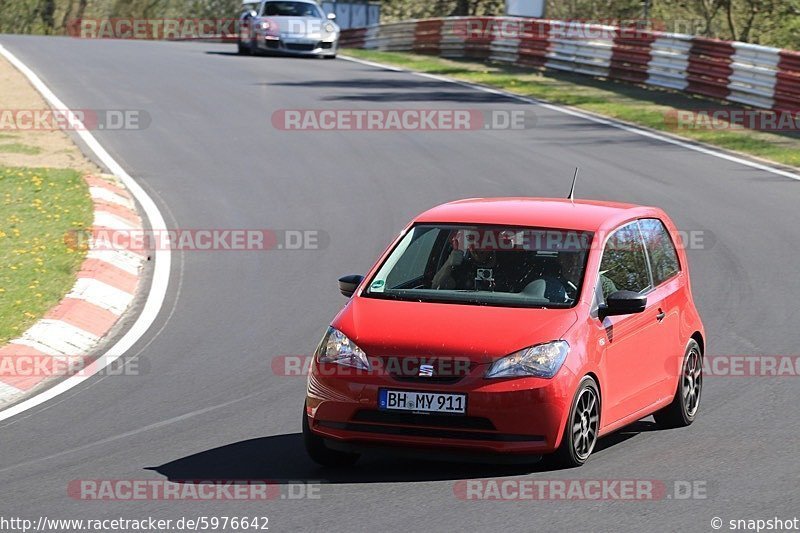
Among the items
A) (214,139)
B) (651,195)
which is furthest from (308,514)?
(214,139)

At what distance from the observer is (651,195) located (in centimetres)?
1717

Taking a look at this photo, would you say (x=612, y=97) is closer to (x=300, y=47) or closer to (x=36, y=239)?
(x=300, y=47)

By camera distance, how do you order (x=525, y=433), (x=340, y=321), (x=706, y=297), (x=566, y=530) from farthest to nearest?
(x=706, y=297) → (x=340, y=321) → (x=525, y=433) → (x=566, y=530)

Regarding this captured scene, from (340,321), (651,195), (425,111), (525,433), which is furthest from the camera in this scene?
(425,111)

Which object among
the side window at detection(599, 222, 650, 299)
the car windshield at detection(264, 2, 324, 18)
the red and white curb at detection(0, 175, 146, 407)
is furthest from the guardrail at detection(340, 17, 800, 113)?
the side window at detection(599, 222, 650, 299)

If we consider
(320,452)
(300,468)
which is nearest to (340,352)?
(320,452)

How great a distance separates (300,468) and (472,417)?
3.51 feet

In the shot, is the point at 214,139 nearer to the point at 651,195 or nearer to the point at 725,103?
the point at 651,195

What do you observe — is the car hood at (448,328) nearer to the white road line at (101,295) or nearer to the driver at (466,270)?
the driver at (466,270)

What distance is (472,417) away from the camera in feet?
24.1

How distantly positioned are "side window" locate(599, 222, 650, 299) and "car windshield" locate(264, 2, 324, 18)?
25913 millimetres

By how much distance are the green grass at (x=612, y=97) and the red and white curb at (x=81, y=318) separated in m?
9.87

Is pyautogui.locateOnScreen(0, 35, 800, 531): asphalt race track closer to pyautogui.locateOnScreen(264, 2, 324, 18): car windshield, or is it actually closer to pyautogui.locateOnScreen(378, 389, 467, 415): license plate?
pyautogui.locateOnScreen(378, 389, 467, 415): license plate

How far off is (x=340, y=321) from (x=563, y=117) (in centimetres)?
1660
